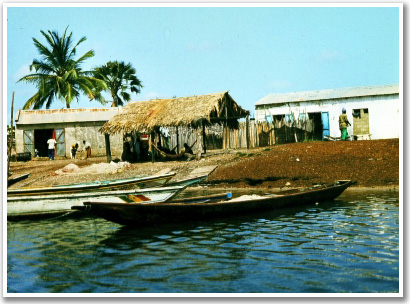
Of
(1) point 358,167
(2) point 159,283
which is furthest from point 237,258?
(1) point 358,167

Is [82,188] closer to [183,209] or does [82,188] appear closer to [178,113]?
[183,209]

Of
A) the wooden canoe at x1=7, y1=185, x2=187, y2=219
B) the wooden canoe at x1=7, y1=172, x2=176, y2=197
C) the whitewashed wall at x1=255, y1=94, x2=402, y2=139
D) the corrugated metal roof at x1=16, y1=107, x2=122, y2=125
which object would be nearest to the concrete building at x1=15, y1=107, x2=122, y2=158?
the corrugated metal roof at x1=16, y1=107, x2=122, y2=125

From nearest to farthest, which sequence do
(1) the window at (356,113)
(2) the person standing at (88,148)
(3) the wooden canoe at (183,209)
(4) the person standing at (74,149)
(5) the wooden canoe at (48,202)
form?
(3) the wooden canoe at (183,209), (5) the wooden canoe at (48,202), (1) the window at (356,113), (2) the person standing at (88,148), (4) the person standing at (74,149)

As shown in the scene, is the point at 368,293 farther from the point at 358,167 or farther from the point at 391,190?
the point at 358,167

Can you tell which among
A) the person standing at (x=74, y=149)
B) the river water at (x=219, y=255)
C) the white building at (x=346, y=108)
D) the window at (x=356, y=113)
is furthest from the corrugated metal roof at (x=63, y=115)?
the river water at (x=219, y=255)

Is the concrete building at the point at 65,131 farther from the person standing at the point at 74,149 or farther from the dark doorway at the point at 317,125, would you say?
the dark doorway at the point at 317,125

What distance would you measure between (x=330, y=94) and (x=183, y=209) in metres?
18.7

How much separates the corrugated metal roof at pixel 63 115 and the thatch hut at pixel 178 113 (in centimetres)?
567

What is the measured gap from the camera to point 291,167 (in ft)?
59.8

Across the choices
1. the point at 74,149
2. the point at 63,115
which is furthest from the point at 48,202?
the point at 63,115

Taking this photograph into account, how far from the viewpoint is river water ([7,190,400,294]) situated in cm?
665

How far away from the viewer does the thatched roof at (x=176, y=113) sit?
21.2 meters

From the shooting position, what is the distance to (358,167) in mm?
17172

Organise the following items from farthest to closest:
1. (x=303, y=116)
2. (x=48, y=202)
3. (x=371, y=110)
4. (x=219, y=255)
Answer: (x=303, y=116)
(x=371, y=110)
(x=48, y=202)
(x=219, y=255)
